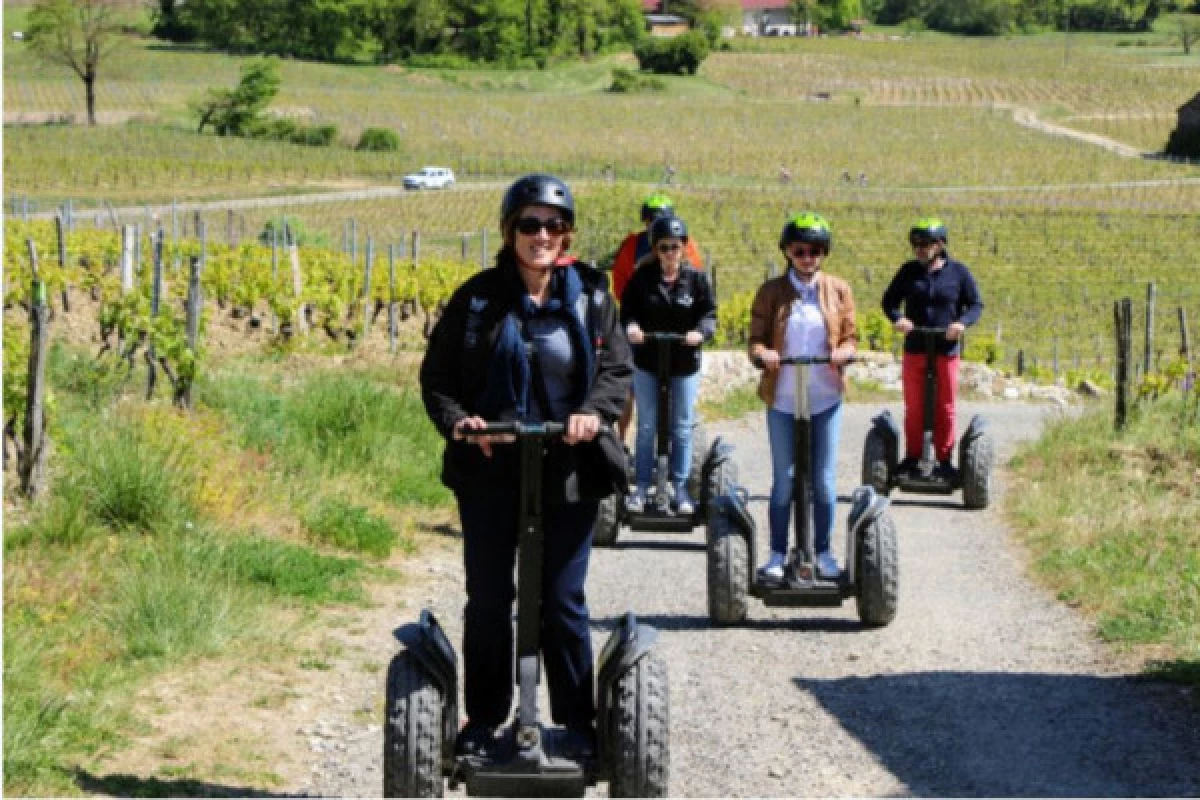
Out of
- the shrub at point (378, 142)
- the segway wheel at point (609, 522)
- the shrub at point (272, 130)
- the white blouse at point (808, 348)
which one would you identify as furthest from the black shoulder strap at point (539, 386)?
the shrub at point (272, 130)

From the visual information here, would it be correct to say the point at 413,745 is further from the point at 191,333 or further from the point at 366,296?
the point at 366,296

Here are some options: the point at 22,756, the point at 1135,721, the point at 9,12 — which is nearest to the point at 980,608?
the point at 1135,721

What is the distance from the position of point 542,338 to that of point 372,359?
16.9 metres

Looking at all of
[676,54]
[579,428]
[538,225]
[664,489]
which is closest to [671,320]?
[664,489]

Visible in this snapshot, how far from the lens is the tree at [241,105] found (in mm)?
105438

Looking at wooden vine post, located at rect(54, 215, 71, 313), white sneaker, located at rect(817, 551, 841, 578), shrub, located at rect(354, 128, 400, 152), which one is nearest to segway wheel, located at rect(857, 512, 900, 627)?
white sneaker, located at rect(817, 551, 841, 578)

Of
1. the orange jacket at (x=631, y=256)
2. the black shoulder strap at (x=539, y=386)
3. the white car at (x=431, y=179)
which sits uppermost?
the black shoulder strap at (x=539, y=386)

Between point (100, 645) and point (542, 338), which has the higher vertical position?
point (542, 338)

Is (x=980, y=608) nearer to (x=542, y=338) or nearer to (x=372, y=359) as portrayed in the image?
(x=542, y=338)

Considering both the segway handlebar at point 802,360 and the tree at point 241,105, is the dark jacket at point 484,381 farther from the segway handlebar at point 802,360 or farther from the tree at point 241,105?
the tree at point 241,105

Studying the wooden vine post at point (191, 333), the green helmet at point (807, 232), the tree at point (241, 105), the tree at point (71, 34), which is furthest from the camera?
the tree at point (71, 34)

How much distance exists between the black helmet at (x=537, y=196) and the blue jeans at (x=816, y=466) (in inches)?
133

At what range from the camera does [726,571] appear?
9.30m

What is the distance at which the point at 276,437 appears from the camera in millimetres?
12789
